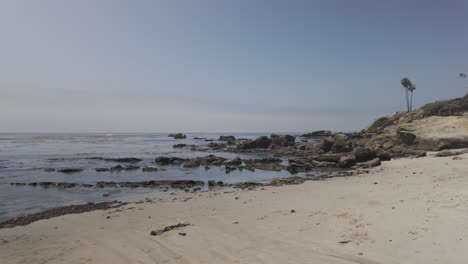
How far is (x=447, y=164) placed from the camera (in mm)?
19750

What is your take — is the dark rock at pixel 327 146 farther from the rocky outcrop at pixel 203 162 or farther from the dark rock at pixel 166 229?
the dark rock at pixel 166 229

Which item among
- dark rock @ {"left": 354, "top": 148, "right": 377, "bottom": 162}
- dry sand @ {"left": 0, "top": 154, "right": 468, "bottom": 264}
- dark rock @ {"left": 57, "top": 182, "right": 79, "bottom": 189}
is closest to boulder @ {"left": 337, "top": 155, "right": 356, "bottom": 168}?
dark rock @ {"left": 354, "top": 148, "right": 377, "bottom": 162}

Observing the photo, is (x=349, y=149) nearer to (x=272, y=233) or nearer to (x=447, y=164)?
(x=447, y=164)

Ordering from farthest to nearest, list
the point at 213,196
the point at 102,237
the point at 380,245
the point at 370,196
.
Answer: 1. the point at 213,196
2. the point at 370,196
3. the point at 102,237
4. the point at 380,245

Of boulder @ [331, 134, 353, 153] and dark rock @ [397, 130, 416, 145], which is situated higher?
dark rock @ [397, 130, 416, 145]

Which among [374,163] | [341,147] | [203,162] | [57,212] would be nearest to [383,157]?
[374,163]

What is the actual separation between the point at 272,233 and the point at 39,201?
12.7 meters

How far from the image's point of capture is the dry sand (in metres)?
7.36

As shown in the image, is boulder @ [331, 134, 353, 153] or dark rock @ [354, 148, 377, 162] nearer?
dark rock @ [354, 148, 377, 162]

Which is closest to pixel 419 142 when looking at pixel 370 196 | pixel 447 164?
pixel 447 164

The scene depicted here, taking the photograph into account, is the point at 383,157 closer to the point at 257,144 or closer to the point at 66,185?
the point at 66,185

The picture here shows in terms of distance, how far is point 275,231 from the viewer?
9188mm

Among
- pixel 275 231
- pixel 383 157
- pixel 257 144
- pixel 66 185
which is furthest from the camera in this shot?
pixel 257 144

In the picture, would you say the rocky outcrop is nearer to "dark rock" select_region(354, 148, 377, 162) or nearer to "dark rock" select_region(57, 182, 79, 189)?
"dark rock" select_region(57, 182, 79, 189)
